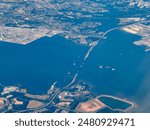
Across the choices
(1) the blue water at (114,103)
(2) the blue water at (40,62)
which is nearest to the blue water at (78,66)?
(2) the blue water at (40,62)

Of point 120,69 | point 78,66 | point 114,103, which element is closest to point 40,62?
point 78,66

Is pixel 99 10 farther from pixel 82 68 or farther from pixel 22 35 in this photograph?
pixel 82 68

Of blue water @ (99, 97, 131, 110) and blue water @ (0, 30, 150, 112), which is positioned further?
blue water @ (0, 30, 150, 112)

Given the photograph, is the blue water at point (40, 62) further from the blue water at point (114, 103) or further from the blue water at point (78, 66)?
the blue water at point (114, 103)

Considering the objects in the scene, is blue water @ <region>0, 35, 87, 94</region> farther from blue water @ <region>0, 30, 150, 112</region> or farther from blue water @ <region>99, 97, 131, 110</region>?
blue water @ <region>99, 97, 131, 110</region>

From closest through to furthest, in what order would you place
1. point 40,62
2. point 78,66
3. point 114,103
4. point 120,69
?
point 114,103 → point 120,69 → point 78,66 → point 40,62

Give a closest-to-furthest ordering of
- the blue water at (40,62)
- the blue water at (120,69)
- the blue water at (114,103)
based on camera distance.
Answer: the blue water at (114,103) < the blue water at (120,69) < the blue water at (40,62)

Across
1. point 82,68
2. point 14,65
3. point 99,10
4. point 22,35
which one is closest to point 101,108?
point 82,68

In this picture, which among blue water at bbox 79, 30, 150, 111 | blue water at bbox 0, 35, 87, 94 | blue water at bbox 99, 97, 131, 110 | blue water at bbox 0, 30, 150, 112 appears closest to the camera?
blue water at bbox 99, 97, 131, 110

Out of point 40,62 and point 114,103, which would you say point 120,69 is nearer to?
point 114,103

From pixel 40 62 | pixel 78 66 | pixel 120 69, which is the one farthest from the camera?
pixel 40 62

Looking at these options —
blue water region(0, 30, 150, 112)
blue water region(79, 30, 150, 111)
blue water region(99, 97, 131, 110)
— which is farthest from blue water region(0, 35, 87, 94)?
blue water region(99, 97, 131, 110)
